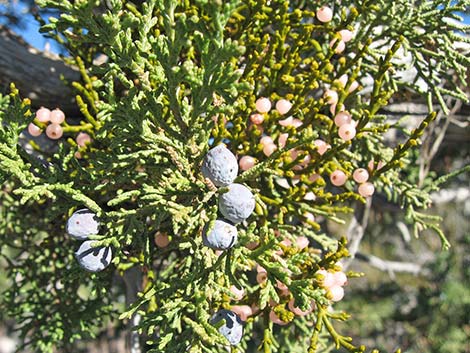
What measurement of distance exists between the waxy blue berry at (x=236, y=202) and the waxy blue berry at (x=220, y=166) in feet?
0.11

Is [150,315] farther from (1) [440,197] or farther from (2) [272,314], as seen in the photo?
(1) [440,197]

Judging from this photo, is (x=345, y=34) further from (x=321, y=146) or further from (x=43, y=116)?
(x=43, y=116)

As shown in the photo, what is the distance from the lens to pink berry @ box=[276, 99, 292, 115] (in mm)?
1706

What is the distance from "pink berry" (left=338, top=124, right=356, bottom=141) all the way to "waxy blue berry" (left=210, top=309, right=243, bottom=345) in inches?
28.4

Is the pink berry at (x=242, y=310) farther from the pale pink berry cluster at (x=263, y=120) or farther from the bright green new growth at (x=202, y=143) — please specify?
the pale pink berry cluster at (x=263, y=120)

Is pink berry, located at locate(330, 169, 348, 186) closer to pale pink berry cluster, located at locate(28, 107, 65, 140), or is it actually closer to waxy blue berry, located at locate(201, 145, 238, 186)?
waxy blue berry, located at locate(201, 145, 238, 186)

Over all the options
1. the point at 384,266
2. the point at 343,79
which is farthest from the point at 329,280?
the point at 384,266

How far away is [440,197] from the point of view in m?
3.97

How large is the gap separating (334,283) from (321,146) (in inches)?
19.2

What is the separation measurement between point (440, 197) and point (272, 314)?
279 cm

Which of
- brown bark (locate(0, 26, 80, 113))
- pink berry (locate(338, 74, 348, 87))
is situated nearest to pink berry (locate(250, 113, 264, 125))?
pink berry (locate(338, 74, 348, 87))

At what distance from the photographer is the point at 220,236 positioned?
4.37 ft

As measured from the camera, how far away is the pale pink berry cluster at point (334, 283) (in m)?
1.56

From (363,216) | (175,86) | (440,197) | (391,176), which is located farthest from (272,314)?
(440,197)
